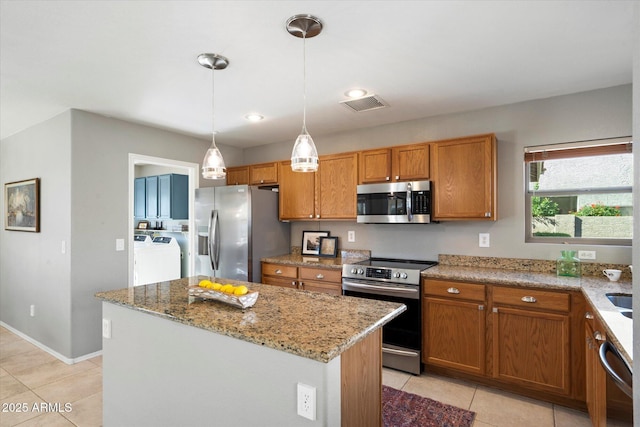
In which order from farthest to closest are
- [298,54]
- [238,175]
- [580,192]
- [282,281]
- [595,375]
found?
[238,175] → [282,281] → [580,192] → [298,54] → [595,375]

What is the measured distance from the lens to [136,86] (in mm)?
2703

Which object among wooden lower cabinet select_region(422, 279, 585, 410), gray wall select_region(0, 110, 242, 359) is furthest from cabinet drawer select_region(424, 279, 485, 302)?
gray wall select_region(0, 110, 242, 359)

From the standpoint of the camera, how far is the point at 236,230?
3.88m

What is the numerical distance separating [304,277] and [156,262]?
253 centimetres

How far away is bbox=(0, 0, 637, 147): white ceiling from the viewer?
68.5 inches

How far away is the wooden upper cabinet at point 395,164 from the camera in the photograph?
3279 mm

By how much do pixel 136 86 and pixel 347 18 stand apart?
187 centimetres

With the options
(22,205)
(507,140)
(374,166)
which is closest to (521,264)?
(507,140)

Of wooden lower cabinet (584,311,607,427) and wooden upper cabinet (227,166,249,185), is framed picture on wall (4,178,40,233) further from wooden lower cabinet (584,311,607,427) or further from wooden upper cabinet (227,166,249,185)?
wooden lower cabinet (584,311,607,427)

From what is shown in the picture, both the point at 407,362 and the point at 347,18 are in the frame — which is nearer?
the point at 347,18

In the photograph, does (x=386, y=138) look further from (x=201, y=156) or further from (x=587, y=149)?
(x=201, y=156)

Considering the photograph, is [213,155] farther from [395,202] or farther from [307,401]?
[395,202]

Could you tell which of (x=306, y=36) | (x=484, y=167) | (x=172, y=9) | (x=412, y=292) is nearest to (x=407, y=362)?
(x=412, y=292)

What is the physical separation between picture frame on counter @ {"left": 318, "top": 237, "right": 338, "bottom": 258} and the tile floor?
4.83 feet
